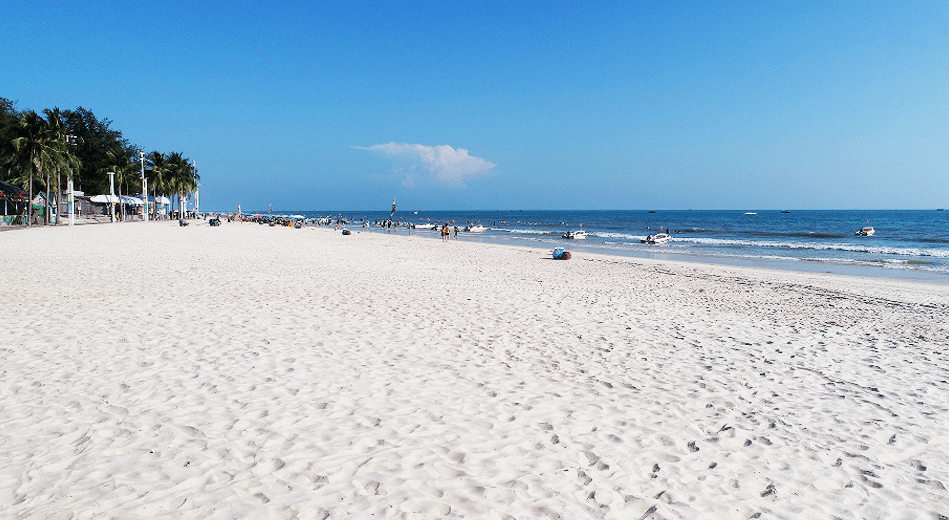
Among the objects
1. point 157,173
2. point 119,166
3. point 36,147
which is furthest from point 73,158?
point 157,173

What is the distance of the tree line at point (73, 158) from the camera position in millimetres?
36781

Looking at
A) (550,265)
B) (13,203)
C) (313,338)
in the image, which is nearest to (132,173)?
(13,203)

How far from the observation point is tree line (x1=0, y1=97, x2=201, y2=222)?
36781 mm

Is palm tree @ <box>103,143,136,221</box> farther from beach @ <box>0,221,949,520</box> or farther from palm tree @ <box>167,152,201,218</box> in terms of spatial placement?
beach @ <box>0,221,949,520</box>

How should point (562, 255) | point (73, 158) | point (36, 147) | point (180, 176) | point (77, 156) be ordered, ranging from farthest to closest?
1. point (180, 176)
2. point (77, 156)
3. point (73, 158)
4. point (36, 147)
5. point (562, 255)

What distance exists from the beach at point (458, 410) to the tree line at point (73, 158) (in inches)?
1414

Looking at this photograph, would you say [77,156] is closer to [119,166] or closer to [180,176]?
[119,166]

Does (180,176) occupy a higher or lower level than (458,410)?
higher

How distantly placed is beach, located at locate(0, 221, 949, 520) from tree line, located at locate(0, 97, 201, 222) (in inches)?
1414

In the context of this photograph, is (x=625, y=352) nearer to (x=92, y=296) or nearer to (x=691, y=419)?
(x=691, y=419)

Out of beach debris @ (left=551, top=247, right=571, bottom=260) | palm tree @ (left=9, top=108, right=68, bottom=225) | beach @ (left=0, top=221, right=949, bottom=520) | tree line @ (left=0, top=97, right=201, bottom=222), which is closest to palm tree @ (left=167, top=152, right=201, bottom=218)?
tree line @ (left=0, top=97, right=201, bottom=222)

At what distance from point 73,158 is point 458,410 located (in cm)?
5241

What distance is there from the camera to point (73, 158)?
43.0 metres

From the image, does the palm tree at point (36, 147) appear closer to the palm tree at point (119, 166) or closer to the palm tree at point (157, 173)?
the palm tree at point (119, 166)
